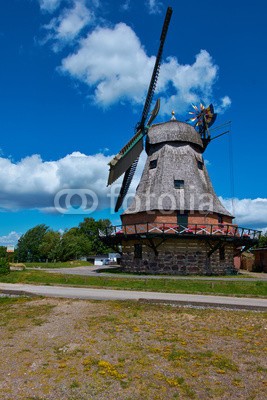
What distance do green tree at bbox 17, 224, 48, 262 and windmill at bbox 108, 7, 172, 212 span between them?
59052mm

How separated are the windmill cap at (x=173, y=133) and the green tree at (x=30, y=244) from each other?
61713 mm

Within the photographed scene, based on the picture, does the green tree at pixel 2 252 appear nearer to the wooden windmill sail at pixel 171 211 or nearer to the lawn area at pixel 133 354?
the wooden windmill sail at pixel 171 211

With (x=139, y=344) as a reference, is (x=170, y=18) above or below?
above

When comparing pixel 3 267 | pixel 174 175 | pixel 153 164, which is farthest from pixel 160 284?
pixel 153 164

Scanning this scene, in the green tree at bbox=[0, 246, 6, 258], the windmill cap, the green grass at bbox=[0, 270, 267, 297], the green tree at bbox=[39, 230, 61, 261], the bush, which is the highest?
the windmill cap

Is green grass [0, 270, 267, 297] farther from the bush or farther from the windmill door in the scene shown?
the windmill door

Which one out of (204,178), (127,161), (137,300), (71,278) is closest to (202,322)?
(137,300)

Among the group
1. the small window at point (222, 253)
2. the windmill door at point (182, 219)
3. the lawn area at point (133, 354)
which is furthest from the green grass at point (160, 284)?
the small window at point (222, 253)

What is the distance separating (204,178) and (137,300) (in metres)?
18.5

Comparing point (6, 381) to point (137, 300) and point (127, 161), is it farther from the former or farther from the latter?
point (127, 161)

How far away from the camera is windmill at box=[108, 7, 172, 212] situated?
2491 centimetres

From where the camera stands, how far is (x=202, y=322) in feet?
31.6

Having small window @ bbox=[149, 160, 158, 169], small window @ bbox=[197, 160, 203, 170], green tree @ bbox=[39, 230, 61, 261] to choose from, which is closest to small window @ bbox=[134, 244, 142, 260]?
small window @ bbox=[149, 160, 158, 169]

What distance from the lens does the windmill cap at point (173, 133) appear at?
29.2 meters
